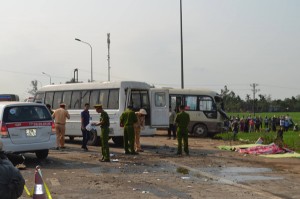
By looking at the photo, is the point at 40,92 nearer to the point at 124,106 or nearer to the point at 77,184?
the point at 124,106

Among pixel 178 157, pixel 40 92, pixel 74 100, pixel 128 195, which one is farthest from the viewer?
pixel 40 92

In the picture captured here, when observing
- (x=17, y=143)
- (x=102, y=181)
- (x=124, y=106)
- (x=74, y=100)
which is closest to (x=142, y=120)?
(x=124, y=106)

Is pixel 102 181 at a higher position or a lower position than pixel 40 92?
lower

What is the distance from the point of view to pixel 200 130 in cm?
2844

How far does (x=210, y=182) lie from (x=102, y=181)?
2322 mm

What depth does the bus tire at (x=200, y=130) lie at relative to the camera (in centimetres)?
2838

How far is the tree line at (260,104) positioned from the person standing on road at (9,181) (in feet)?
399

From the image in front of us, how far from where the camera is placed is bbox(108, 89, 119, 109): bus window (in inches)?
781

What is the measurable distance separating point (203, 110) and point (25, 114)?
54.1 ft

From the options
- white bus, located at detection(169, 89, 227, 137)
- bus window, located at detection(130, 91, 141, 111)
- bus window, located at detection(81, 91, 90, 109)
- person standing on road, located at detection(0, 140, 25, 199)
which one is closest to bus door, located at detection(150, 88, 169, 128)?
bus window, located at detection(130, 91, 141, 111)

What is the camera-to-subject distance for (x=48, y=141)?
1395cm

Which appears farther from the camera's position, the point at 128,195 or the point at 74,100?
the point at 74,100

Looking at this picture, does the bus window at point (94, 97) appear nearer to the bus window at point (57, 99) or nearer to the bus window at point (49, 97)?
the bus window at point (57, 99)

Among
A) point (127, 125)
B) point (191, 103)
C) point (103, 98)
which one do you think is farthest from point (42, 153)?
point (191, 103)
